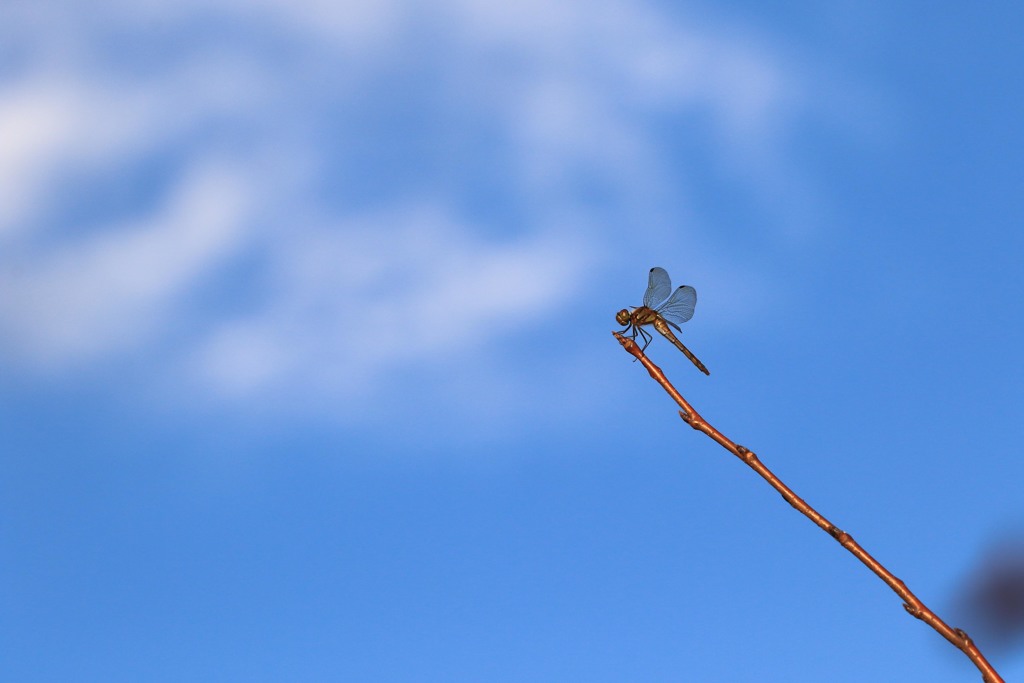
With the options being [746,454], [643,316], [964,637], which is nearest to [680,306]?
[643,316]

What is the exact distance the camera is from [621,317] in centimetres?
354

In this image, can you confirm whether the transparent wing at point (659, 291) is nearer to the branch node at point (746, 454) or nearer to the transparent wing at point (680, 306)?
the transparent wing at point (680, 306)

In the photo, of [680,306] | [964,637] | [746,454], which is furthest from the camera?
A: [680,306]

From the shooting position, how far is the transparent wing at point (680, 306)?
17.9 feet

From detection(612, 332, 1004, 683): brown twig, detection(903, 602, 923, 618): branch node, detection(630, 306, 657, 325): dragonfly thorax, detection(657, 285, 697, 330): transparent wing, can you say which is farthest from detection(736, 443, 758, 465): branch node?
detection(657, 285, 697, 330): transparent wing

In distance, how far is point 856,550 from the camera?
Answer: 59.1 inches

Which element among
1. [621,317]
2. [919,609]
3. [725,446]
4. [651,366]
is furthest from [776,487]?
[621,317]

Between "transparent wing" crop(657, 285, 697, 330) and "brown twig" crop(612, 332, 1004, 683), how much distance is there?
3.70m

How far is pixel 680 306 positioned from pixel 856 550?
403 centimetres

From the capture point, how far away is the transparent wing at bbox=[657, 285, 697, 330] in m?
5.45

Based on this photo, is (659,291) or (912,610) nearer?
(912,610)

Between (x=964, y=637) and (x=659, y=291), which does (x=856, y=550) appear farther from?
(x=659, y=291)

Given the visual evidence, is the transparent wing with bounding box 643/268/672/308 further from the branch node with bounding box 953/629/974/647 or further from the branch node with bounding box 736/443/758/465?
the branch node with bounding box 953/629/974/647

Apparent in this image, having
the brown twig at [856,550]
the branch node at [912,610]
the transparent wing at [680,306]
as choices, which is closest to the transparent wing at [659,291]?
the transparent wing at [680,306]
